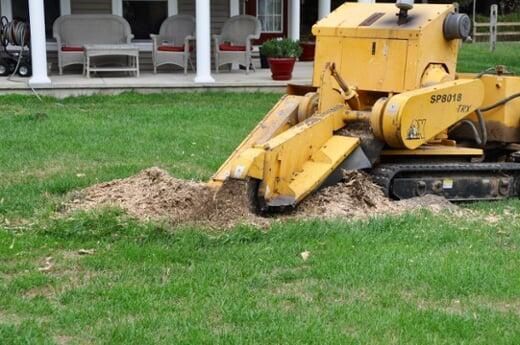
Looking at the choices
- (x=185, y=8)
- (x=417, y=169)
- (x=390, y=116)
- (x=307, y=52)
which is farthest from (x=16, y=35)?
(x=390, y=116)

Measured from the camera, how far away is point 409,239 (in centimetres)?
618

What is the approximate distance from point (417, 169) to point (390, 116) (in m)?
0.84

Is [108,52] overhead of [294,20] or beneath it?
beneath

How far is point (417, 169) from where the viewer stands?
7.31m

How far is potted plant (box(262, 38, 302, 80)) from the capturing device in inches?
608

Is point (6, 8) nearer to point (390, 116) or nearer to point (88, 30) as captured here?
point (88, 30)

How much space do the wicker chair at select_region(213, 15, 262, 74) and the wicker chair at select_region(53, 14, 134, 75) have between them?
68.8 inches

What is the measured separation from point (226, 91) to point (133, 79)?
5.70ft

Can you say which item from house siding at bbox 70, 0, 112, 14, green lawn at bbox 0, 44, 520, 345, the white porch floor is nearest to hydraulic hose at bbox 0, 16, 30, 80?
the white porch floor

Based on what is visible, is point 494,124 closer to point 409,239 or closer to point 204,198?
point 409,239

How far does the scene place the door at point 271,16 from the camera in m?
19.9

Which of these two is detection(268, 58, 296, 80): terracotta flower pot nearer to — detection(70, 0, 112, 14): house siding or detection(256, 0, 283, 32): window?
detection(70, 0, 112, 14): house siding

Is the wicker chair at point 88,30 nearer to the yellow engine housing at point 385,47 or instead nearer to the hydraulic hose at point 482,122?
the yellow engine housing at point 385,47

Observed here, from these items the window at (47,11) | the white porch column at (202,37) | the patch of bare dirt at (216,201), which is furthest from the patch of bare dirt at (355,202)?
the window at (47,11)
